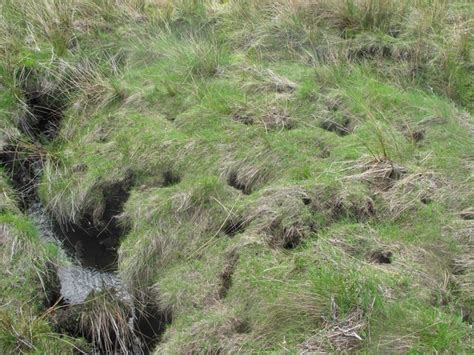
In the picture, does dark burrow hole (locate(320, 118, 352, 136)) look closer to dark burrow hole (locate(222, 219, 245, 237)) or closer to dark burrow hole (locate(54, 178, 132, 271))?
dark burrow hole (locate(222, 219, 245, 237))

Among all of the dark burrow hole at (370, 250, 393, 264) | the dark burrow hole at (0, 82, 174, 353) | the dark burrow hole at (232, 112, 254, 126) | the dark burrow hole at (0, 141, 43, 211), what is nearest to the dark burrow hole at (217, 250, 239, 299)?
the dark burrow hole at (0, 82, 174, 353)

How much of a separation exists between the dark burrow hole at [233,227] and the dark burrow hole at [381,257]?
1.09 metres

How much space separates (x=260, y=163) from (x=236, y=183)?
Result: 0.28m

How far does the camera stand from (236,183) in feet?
18.6

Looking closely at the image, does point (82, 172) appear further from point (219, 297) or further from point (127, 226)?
point (219, 297)

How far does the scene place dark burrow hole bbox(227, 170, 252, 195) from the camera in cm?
557

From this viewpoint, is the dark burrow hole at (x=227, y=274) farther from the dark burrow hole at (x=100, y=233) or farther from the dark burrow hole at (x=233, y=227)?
the dark burrow hole at (x=100, y=233)

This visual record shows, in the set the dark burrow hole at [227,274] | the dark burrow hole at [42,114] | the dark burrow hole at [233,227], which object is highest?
the dark burrow hole at [42,114]

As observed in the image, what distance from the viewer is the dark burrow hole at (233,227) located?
5.02m

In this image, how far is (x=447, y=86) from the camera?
6.39 m

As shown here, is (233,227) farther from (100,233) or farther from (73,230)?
(73,230)

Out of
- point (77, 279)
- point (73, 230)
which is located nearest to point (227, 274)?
point (77, 279)

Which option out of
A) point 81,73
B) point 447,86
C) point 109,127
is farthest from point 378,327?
point 81,73

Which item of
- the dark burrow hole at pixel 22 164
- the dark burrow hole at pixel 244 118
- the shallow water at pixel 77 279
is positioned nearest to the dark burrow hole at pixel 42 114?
the dark burrow hole at pixel 22 164
